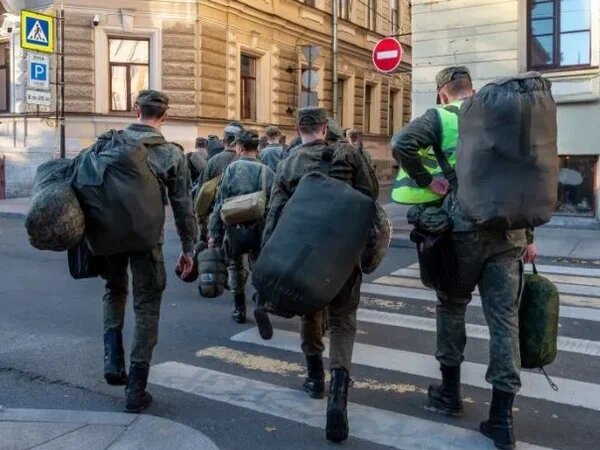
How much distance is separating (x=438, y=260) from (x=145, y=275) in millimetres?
1712

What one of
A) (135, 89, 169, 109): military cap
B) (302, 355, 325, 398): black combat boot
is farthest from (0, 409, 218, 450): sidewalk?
(135, 89, 169, 109): military cap

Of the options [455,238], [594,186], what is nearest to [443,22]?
[594,186]

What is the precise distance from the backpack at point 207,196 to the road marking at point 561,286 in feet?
8.18

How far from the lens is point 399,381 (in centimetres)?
496

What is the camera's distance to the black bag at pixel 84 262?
4.32 metres

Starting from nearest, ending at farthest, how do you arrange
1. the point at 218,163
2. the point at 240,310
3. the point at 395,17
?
the point at 240,310
the point at 218,163
the point at 395,17

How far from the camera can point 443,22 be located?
15898 millimetres

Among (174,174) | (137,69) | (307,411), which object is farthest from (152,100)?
(137,69)

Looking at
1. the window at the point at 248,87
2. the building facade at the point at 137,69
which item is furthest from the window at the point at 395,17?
the window at the point at 248,87

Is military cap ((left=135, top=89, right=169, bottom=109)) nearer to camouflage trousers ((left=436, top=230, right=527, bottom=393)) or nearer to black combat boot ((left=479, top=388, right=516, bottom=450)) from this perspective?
camouflage trousers ((left=436, top=230, right=527, bottom=393))

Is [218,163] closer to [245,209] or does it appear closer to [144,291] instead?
[245,209]

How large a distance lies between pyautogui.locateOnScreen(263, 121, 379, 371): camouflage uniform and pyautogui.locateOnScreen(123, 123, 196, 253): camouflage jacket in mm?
593

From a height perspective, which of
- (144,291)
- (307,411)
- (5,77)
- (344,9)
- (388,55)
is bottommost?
(307,411)

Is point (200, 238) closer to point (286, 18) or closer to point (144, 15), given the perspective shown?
point (144, 15)
